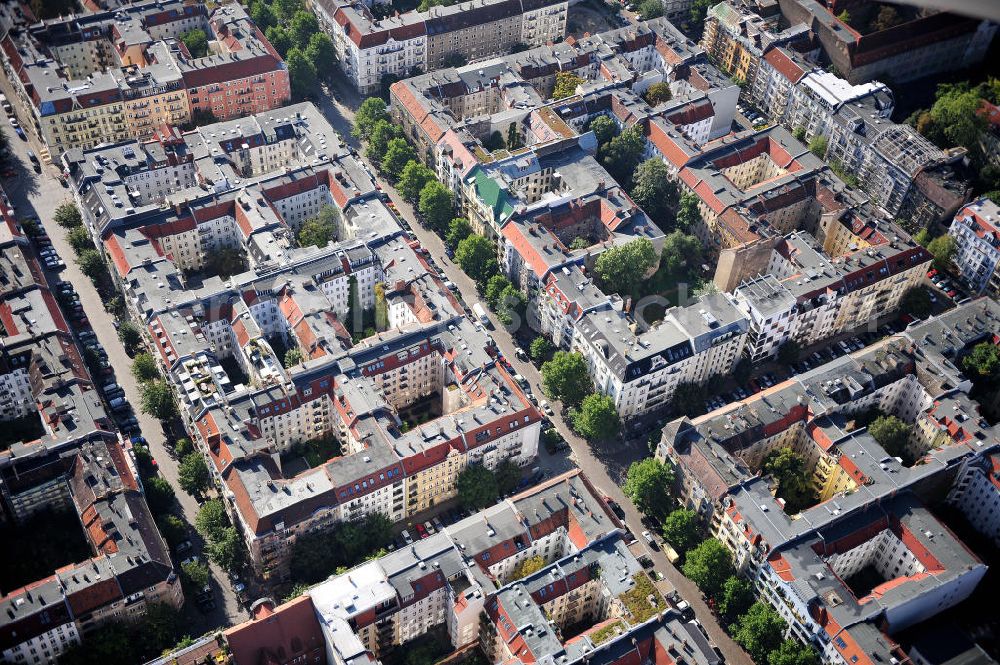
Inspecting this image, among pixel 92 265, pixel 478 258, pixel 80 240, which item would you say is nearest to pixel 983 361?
pixel 478 258

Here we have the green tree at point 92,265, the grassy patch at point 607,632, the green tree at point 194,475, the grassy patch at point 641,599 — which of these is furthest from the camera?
the green tree at point 92,265

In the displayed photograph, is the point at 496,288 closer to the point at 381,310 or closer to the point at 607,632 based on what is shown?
the point at 381,310

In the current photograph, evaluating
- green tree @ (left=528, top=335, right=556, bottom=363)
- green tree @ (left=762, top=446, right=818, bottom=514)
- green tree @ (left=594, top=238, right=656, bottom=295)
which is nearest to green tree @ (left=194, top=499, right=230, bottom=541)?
green tree @ (left=528, top=335, right=556, bottom=363)

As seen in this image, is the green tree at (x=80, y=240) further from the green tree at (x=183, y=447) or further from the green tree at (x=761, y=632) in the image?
the green tree at (x=761, y=632)

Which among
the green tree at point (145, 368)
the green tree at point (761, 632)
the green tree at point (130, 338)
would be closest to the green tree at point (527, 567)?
the green tree at point (761, 632)

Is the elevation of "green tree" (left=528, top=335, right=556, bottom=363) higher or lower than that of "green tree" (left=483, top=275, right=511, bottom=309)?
lower

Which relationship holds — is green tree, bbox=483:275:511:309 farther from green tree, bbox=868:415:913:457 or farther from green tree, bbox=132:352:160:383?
green tree, bbox=868:415:913:457
